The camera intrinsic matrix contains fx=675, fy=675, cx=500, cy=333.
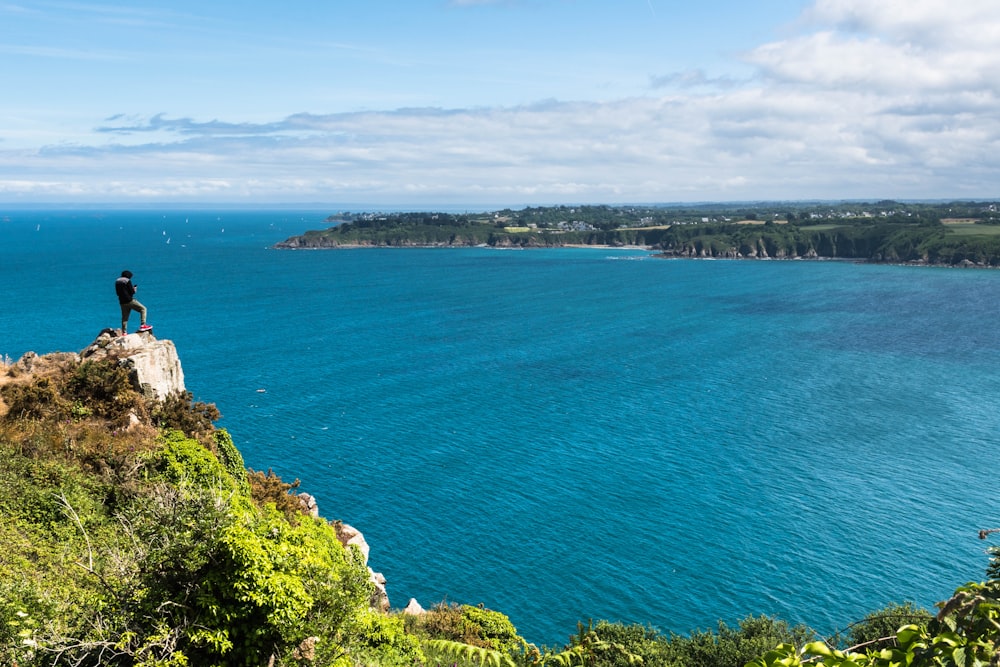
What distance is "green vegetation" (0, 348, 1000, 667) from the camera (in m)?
11.2

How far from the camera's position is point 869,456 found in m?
56.0

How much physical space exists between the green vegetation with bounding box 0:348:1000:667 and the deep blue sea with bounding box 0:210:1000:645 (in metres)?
12.2

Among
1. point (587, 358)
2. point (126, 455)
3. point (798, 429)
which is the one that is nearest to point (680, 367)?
point (587, 358)

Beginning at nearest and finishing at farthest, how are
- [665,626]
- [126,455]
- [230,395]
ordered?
[126,455]
[665,626]
[230,395]

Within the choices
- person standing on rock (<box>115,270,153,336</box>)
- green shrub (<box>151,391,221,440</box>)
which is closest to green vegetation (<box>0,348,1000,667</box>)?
green shrub (<box>151,391,221,440</box>)

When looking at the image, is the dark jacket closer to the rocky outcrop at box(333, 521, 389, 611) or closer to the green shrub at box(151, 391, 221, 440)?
the green shrub at box(151, 391, 221, 440)

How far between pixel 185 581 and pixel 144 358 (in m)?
16.4

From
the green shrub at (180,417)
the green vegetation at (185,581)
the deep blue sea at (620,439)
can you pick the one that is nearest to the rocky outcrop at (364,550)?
the green vegetation at (185,581)

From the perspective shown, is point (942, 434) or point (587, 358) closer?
point (942, 434)

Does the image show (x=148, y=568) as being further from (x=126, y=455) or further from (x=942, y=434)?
(x=942, y=434)

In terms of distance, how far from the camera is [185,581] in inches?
491

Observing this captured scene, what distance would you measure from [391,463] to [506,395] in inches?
823

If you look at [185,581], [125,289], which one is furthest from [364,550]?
[185,581]

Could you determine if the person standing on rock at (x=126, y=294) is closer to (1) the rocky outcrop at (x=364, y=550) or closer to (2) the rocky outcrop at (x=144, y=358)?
(2) the rocky outcrop at (x=144, y=358)
